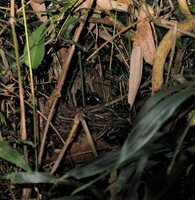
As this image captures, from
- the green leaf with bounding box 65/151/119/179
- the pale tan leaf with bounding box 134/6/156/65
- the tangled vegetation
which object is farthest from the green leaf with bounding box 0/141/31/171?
the pale tan leaf with bounding box 134/6/156/65

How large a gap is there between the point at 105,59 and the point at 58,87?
0.21 meters

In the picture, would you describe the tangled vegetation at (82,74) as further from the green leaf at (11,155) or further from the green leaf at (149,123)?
the green leaf at (149,123)

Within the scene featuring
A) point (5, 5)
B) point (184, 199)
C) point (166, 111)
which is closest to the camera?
point (166, 111)

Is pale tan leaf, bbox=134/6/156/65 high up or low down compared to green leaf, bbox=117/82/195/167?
up

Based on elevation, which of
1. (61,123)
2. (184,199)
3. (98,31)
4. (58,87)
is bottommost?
(184,199)

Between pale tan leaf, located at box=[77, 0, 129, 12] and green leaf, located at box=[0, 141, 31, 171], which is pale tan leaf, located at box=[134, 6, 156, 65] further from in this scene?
green leaf, located at box=[0, 141, 31, 171]

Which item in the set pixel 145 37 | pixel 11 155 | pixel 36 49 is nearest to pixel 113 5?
pixel 145 37

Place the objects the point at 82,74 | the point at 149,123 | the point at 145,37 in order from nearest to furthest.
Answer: the point at 149,123, the point at 145,37, the point at 82,74

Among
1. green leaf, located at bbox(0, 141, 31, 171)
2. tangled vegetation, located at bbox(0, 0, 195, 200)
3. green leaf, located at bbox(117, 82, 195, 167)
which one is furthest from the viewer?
tangled vegetation, located at bbox(0, 0, 195, 200)

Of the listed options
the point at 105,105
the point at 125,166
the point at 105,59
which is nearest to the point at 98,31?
the point at 105,59

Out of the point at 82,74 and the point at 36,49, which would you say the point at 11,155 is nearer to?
the point at 36,49

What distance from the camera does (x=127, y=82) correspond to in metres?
1.10

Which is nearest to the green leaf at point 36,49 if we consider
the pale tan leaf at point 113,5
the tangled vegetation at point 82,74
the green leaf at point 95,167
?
the tangled vegetation at point 82,74

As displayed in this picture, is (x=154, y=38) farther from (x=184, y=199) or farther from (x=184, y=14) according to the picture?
(x=184, y=199)
